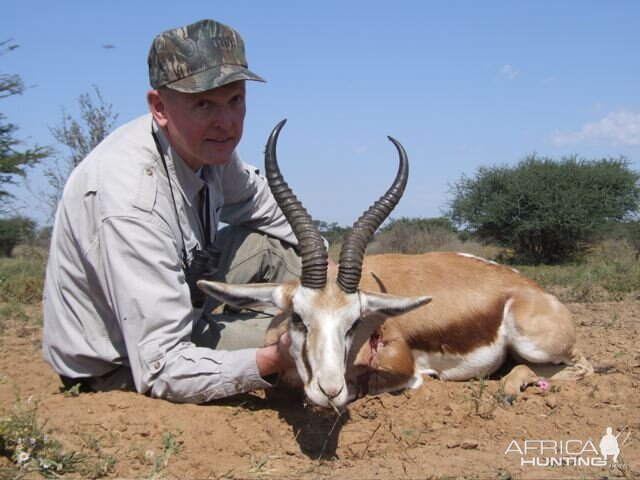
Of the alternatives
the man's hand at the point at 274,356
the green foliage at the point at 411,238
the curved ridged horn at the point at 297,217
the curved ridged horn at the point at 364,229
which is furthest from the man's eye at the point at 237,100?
the green foliage at the point at 411,238

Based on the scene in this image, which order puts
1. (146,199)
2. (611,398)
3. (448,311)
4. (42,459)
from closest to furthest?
(42,459)
(146,199)
(611,398)
(448,311)

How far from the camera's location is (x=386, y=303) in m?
4.71

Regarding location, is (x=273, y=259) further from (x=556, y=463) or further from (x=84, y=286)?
(x=556, y=463)

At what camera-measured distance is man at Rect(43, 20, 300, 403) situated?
3.96 metres

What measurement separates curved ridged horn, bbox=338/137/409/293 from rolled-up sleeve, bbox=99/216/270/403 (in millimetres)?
846

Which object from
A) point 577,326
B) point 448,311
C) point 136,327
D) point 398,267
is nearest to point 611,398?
point 448,311

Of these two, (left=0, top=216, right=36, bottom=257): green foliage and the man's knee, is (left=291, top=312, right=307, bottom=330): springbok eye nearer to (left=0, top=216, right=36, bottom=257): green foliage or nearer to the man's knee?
the man's knee

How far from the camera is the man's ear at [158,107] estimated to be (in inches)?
172

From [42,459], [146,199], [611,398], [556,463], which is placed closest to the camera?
[42,459]

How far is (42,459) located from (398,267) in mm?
3515

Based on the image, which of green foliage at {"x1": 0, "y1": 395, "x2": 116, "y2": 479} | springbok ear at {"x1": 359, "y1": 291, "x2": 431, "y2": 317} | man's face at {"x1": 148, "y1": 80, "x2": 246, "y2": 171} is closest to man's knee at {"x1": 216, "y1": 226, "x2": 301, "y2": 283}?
springbok ear at {"x1": 359, "y1": 291, "x2": 431, "y2": 317}

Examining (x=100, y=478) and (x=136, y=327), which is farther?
(x=136, y=327)

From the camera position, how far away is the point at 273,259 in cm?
609
